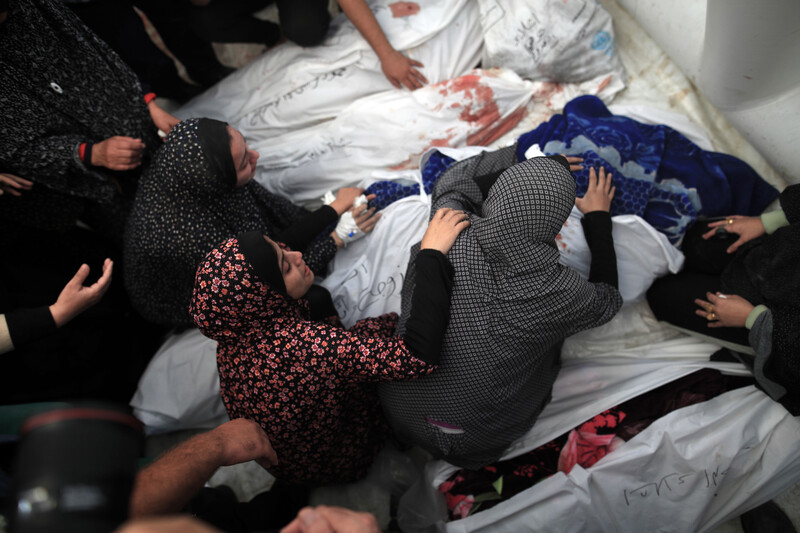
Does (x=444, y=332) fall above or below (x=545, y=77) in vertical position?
below

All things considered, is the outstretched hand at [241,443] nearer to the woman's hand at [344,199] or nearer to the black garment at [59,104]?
the woman's hand at [344,199]

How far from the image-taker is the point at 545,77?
176cm

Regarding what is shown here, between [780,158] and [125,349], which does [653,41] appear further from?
[125,349]

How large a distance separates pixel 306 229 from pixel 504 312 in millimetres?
785

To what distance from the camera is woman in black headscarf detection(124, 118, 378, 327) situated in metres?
1.31

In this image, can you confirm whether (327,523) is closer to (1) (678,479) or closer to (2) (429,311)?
(2) (429,311)

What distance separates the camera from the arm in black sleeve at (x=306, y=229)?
4.97ft

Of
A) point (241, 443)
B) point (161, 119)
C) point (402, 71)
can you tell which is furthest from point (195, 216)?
point (402, 71)

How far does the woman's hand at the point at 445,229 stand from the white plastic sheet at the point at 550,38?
0.89m

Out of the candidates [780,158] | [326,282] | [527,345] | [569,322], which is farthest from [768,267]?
[326,282]

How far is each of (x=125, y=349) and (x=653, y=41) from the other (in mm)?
2234

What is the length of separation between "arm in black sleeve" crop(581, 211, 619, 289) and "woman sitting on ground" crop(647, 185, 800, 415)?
0.28 metres

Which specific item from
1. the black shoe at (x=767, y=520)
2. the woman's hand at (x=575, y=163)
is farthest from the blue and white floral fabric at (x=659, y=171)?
the black shoe at (x=767, y=520)

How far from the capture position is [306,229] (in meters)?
1.53
